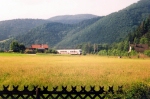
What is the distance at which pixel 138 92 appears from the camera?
1098 cm

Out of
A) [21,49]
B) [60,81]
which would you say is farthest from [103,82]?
[21,49]

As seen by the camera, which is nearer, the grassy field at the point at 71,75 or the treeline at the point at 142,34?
the grassy field at the point at 71,75

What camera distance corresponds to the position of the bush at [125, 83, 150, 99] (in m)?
10.9

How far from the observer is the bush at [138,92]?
1088 cm

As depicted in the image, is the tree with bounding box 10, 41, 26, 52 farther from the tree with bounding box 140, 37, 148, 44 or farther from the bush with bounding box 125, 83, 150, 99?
the bush with bounding box 125, 83, 150, 99

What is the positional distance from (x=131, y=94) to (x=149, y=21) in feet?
489

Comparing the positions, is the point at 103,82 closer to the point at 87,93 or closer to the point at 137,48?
the point at 87,93

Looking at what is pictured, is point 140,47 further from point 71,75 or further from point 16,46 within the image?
→ point 71,75

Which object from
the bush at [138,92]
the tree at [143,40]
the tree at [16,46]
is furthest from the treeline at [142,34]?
the bush at [138,92]

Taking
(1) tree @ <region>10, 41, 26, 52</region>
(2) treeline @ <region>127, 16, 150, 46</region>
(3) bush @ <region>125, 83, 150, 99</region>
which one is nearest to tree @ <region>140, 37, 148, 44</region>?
(2) treeline @ <region>127, 16, 150, 46</region>

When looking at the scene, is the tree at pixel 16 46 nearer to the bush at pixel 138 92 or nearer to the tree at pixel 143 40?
the tree at pixel 143 40

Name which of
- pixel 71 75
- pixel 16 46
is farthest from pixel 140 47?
pixel 71 75

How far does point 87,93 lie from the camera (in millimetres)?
11102

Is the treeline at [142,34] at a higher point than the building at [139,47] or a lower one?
higher
